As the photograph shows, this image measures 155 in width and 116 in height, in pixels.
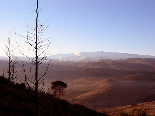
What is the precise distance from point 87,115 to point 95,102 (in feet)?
86.3

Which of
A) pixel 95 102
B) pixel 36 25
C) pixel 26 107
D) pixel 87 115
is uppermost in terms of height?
pixel 36 25

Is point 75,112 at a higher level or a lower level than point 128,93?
higher

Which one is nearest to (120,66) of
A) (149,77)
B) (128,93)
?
(149,77)

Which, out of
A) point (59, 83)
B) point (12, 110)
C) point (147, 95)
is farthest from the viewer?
point (147, 95)

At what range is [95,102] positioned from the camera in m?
40.3

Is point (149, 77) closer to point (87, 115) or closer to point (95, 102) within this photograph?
point (95, 102)

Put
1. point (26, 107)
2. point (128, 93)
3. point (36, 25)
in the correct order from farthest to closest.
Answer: point (128, 93), point (26, 107), point (36, 25)

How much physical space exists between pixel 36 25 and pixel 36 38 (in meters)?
0.50

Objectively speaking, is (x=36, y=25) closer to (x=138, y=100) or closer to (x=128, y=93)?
(x=138, y=100)

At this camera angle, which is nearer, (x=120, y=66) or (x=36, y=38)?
(x=36, y=38)

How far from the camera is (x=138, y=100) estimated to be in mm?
41656

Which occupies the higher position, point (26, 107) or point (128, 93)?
point (26, 107)

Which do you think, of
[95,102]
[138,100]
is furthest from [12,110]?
[138,100]

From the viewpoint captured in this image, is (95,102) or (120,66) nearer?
(95,102)
